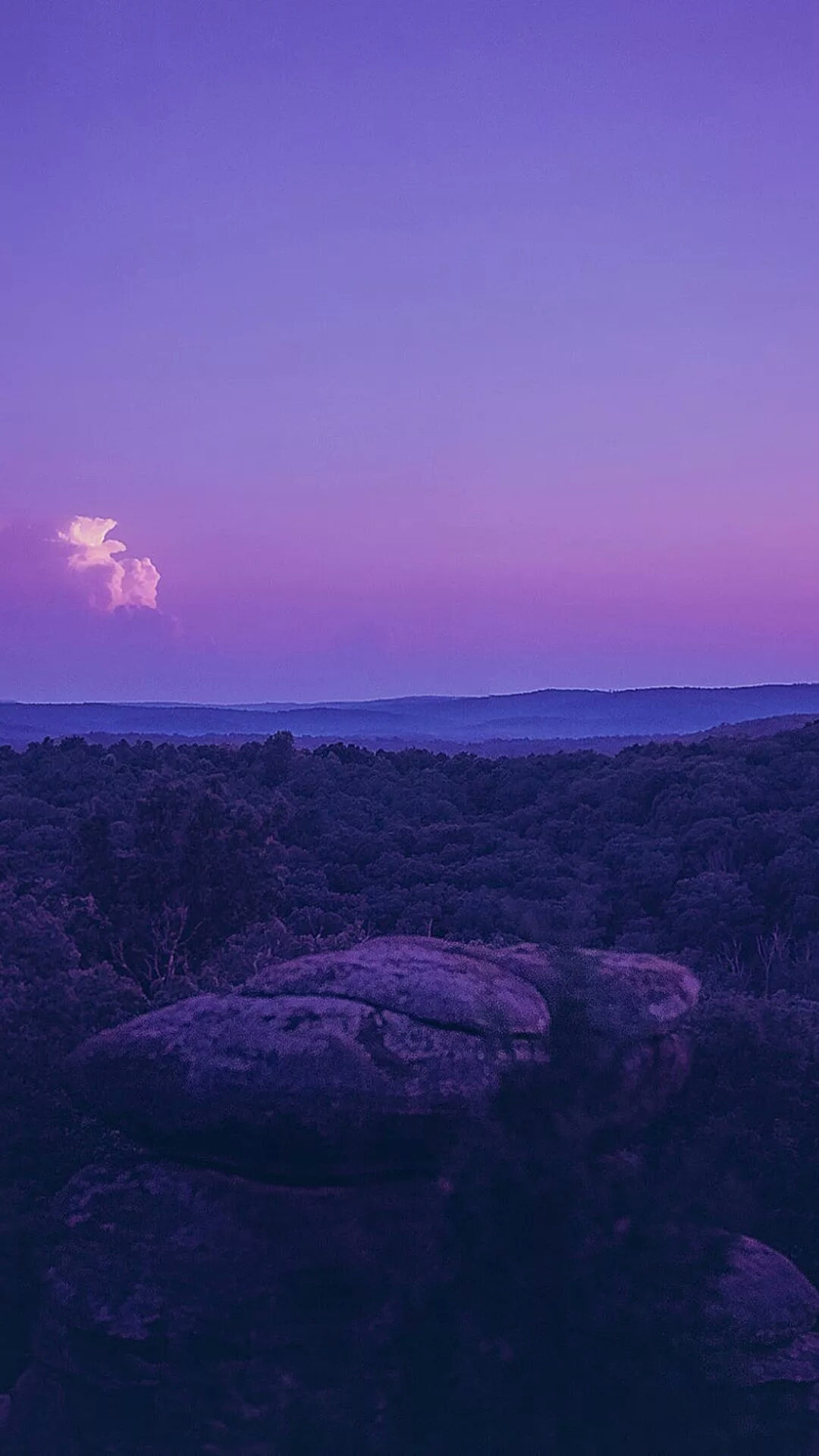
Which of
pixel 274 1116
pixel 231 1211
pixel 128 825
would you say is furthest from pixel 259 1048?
pixel 128 825

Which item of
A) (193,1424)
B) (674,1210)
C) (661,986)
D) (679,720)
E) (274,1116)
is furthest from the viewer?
(679,720)

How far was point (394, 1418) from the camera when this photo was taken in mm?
7434

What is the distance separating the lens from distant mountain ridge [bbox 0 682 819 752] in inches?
5743

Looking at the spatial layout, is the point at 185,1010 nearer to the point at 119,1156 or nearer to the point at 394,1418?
the point at 119,1156

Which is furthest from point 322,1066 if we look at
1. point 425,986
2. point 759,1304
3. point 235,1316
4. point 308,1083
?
point 759,1304

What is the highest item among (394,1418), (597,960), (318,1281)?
(597,960)

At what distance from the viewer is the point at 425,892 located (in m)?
22.3

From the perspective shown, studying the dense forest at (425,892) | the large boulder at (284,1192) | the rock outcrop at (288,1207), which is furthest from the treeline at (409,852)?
the rock outcrop at (288,1207)

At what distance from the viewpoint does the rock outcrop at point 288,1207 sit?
292 inches

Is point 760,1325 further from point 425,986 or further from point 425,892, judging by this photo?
point 425,892

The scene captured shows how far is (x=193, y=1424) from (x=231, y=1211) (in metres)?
1.26

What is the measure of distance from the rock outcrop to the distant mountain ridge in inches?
4927

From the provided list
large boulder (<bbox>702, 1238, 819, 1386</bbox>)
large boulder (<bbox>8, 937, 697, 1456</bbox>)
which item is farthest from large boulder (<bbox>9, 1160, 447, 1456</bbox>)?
large boulder (<bbox>702, 1238, 819, 1386</bbox>)

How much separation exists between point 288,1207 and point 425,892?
1443 centimetres
